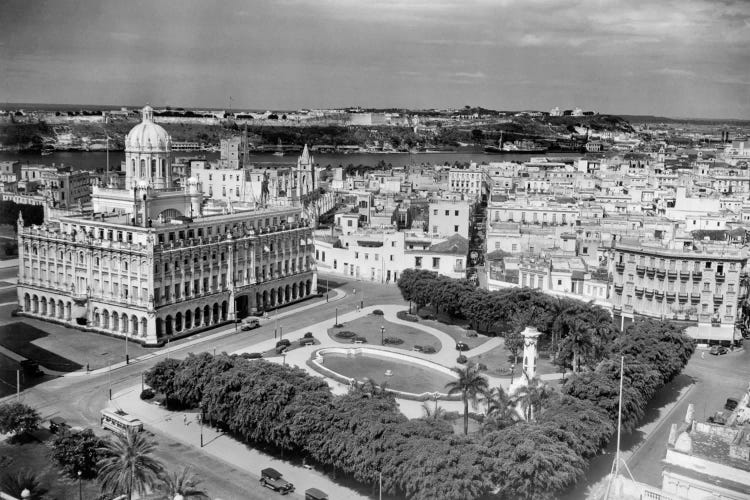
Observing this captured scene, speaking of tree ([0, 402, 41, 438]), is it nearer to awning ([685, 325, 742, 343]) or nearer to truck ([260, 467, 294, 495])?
truck ([260, 467, 294, 495])

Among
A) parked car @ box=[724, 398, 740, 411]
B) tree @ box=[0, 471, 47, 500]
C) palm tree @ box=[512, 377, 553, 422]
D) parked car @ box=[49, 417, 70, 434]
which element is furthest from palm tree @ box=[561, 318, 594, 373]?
tree @ box=[0, 471, 47, 500]

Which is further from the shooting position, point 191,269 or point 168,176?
point 168,176

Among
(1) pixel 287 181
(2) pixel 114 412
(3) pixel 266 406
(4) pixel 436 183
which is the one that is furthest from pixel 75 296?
(4) pixel 436 183

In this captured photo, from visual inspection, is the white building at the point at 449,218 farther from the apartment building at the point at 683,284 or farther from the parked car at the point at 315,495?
the parked car at the point at 315,495

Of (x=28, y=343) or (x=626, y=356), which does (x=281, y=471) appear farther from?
(x=28, y=343)

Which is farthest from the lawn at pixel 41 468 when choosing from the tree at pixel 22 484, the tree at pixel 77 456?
the tree at pixel 77 456
